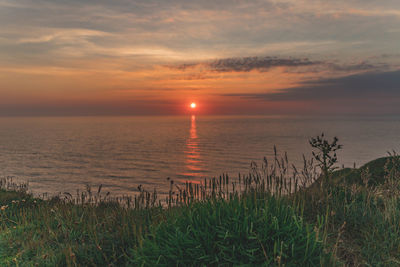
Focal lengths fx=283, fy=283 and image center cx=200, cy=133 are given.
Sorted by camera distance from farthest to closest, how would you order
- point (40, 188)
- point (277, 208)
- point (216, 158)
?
point (216, 158) → point (40, 188) → point (277, 208)

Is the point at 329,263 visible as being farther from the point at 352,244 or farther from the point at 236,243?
the point at 352,244

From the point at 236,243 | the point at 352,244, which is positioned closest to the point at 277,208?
the point at 236,243

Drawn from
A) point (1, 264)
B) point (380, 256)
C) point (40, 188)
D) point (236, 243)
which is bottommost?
point (40, 188)

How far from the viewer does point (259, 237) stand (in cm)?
418

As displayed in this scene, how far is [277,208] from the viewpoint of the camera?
462cm

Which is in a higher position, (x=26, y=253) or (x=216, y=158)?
(x=26, y=253)

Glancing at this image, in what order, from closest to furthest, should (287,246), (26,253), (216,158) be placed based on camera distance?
1. (287,246)
2. (26,253)
3. (216,158)

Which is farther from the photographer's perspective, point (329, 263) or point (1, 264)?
point (1, 264)

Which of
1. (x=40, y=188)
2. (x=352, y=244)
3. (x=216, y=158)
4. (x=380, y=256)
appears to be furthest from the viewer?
(x=216, y=158)

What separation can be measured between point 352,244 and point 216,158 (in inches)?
1959

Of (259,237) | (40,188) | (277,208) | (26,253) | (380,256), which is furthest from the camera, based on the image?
(40,188)

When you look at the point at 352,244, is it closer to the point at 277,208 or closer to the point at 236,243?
the point at 277,208

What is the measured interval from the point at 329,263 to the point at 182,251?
2113 mm

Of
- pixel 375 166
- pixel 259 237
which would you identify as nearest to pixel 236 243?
pixel 259 237
